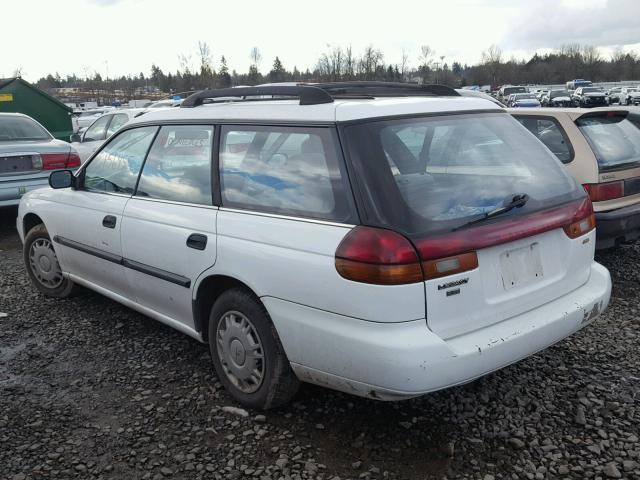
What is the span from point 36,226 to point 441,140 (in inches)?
148

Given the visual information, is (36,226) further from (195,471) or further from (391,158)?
(391,158)

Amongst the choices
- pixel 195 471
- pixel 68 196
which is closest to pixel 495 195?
pixel 195 471

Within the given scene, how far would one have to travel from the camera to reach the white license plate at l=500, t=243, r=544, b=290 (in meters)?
2.91

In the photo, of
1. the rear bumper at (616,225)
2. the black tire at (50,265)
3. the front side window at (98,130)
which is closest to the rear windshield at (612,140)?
the rear bumper at (616,225)

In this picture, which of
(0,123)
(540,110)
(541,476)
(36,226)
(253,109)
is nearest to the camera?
(541,476)

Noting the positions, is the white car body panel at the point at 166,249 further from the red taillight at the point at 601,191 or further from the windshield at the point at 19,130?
the windshield at the point at 19,130

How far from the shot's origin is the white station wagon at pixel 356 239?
8.71 feet

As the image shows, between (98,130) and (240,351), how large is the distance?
10.4m

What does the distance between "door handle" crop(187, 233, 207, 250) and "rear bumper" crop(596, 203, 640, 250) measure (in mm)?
3650

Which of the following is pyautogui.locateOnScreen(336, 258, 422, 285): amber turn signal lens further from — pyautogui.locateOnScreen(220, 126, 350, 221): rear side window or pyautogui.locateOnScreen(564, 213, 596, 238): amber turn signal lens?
pyautogui.locateOnScreen(564, 213, 596, 238): amber turn signal lens

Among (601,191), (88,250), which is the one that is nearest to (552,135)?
(601,191)

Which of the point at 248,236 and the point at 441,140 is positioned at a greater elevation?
the point at 441,140

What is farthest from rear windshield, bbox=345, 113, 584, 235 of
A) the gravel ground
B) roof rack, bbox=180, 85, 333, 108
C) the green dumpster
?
the green dumpster

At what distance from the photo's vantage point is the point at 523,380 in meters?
3.62
